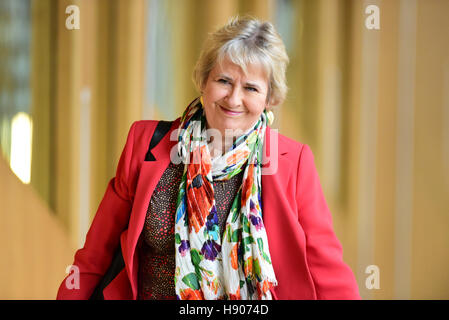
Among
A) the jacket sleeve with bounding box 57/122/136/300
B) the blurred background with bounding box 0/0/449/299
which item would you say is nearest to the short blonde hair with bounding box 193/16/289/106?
the jacket sleeve with bounding box 57/122/136/300

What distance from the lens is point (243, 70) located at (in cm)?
126

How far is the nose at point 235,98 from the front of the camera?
50.4 inches

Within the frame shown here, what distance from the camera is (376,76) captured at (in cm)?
240

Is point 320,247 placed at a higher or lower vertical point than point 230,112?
lower

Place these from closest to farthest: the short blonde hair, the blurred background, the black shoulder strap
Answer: the short blonde hair → the black shoulder strap → the blurred background

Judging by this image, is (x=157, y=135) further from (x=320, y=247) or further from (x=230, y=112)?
(x=320, y=247)

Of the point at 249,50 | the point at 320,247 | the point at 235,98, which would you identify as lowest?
the point at 320,247

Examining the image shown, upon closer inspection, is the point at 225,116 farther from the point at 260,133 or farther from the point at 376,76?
the point at 376,76

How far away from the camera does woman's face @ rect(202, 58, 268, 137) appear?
1280 millimetres

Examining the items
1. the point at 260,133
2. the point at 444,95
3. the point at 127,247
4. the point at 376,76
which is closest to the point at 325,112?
the point at 376,76

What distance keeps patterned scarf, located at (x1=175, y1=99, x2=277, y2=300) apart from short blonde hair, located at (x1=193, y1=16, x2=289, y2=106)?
17cm

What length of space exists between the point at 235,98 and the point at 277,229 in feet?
1.19

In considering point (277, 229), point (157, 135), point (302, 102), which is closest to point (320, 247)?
point (277, 229)

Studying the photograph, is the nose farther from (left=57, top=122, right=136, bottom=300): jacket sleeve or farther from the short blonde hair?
(left=57, top=122, right=136, bottom=300): jacket sleeve
